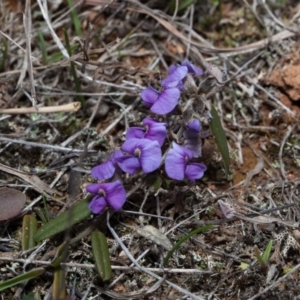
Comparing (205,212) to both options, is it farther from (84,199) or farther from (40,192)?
(40,192)

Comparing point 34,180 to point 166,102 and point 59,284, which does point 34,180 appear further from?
point 166,102

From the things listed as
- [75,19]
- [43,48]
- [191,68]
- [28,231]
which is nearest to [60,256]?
[28,231]

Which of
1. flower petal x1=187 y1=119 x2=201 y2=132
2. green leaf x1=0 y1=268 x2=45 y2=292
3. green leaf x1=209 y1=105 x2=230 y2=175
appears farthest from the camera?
green leaf x1=209 y1=105 x2=230 y2=175

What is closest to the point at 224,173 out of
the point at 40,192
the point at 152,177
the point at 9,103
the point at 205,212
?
the point at 205,212

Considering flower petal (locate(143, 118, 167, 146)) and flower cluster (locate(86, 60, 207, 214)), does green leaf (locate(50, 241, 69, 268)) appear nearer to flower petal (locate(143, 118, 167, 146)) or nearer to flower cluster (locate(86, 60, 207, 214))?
flower cluster (locate(86, 60, 207, 214))

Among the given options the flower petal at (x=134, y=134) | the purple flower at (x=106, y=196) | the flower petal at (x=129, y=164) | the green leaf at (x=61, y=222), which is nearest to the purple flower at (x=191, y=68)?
the flower petal at (x=134, y=134)

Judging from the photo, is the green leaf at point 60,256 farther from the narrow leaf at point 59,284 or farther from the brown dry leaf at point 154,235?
the brown dry leaf at point 154,235

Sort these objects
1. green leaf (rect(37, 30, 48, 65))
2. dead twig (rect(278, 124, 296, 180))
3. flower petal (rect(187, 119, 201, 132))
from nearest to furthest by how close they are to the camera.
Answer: flower petal (rect(187, 119, 201, 132))
dead twig (rect(278, 124, 296, 180))
green leaf (rect(37, 30, 48, 65))

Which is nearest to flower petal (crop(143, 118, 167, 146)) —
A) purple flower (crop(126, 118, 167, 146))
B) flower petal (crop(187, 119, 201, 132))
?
purple flower (crop(126, 118, 167, 146))
